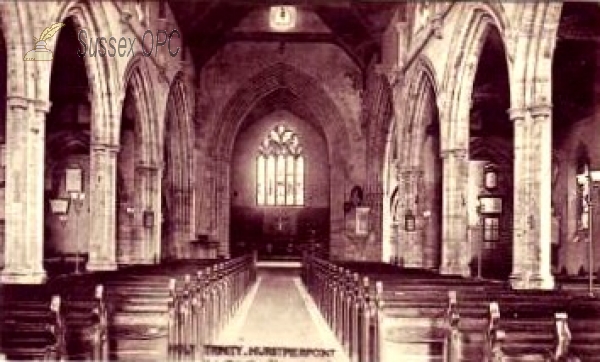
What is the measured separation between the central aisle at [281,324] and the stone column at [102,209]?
Result: 3.22m

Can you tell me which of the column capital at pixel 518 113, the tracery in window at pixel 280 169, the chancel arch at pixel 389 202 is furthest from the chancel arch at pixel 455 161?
the tracery in window at pixel 280 169

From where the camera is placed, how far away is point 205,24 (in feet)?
87.6

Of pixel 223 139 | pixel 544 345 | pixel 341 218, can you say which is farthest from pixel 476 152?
pixel 544 345

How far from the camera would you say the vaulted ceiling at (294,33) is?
2432 cm

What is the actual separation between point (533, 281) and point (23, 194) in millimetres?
8299

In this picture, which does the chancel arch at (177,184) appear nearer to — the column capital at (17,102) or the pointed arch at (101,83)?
the pointed arch at (101,83)

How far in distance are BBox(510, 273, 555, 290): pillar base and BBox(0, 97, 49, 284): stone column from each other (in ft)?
25.3

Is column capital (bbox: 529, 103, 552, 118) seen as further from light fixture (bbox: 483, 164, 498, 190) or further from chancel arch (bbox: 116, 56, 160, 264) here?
light fixture (bbox: 483, 164, 498, 190)

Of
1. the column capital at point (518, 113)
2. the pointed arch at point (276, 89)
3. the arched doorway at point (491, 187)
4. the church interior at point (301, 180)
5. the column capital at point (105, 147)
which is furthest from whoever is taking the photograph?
the pointed arch at point (276, 89)

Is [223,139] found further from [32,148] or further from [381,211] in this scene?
[32,148]

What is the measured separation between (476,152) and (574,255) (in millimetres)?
5666

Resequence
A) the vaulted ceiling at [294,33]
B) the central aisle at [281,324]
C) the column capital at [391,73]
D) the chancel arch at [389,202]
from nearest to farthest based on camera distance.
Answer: the central aisle at [281,324]
the column capital at [391,73]
the vaulted ceiling at [294,33]
the chancel arch at [389,202]

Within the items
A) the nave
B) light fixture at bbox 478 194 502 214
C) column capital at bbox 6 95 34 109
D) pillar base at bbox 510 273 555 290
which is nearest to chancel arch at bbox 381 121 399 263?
light fixture at bbox 478 194 502 214

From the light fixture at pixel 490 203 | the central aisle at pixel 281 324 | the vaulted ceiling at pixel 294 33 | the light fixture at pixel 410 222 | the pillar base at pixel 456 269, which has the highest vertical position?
the vaulted ceiling at pixel 294 33
